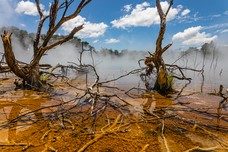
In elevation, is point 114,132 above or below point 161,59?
below

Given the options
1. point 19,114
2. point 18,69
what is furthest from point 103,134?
point 18,69

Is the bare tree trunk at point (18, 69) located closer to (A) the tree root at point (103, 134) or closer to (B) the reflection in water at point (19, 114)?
(B) the reflection in water at point (19, 114)

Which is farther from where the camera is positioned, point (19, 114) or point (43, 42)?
point (43, 42)

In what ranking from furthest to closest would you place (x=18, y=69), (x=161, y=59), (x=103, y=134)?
(x=161, y=59) < (x=18, y=69) < (x=103, y=134)

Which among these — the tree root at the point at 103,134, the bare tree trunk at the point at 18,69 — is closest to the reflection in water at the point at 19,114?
the bare tree trunk at the point at 18,69

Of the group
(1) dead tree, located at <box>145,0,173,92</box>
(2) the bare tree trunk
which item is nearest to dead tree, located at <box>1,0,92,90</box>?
(2) the bare tree trunk

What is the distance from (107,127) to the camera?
3.36 m

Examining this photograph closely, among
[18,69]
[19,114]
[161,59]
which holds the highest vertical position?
[161,59]

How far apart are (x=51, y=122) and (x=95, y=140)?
1.09 meters

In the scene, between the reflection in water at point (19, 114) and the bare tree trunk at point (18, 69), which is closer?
the reflection in water at point (19, 114)

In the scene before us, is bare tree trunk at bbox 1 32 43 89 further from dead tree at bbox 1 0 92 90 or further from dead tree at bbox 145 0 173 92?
dead tree at bbox 145 0 173 92

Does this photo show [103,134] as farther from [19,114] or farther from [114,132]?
[19,114]

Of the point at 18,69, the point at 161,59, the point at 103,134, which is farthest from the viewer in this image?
the point at 161,59

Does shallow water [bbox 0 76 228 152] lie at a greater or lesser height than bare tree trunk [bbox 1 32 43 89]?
lesser
